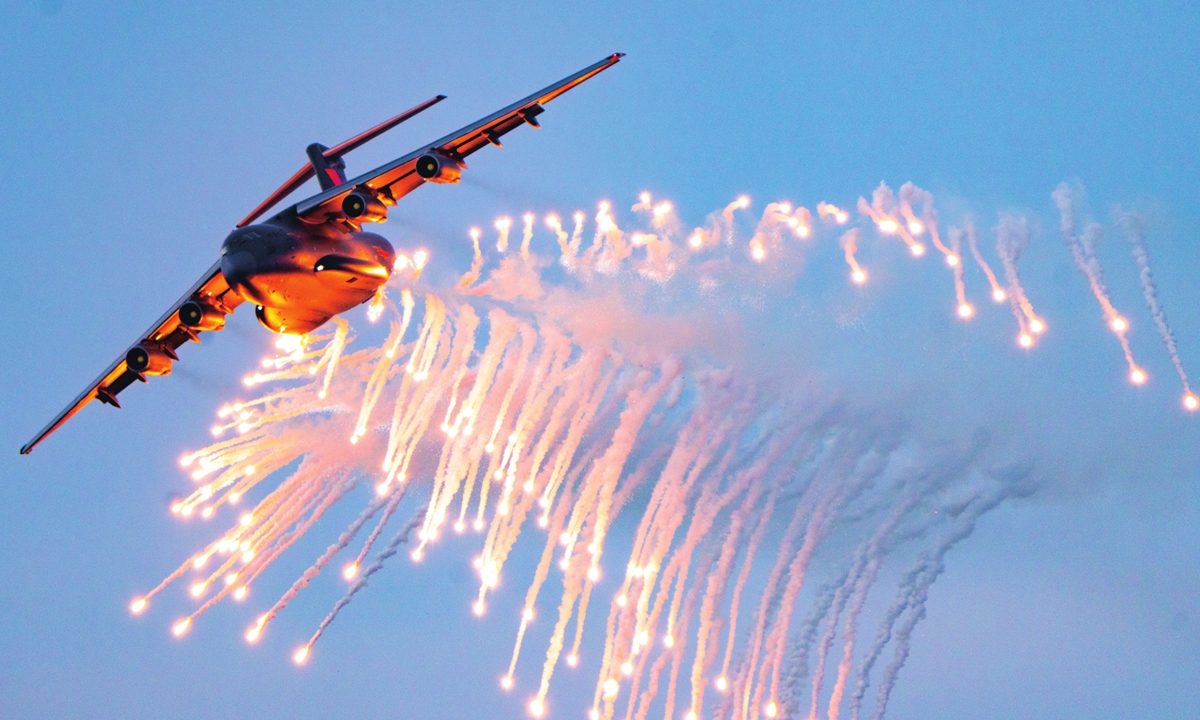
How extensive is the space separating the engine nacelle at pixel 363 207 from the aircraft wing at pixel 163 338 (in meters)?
4.33

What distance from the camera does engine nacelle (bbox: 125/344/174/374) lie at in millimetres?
27172

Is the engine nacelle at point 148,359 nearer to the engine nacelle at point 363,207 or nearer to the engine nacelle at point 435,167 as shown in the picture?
the engine nacelle at point 363,207

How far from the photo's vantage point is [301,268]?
24.1 m

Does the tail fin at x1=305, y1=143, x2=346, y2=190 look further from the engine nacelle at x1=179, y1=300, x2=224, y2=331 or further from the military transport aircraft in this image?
the engine nacelle at x1=179, y1=300, x2=224, y2=331

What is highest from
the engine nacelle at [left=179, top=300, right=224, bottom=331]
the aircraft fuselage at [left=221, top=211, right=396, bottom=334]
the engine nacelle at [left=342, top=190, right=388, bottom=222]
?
the engine nacelle at [left=342, top=190, right=388, bottom=222]

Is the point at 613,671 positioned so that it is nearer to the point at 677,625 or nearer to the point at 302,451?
the point at 677,625

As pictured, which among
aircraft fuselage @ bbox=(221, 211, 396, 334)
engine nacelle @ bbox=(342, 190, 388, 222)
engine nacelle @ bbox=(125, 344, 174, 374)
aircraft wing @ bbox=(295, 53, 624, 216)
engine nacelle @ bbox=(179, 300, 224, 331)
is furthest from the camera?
engine nacelle @ bbox=(125, 344, 174, 374)

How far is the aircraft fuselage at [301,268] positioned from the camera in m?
23.7

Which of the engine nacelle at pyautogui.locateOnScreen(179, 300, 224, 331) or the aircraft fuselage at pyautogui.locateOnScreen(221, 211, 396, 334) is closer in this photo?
the aircraft fuselage at pyautogui.locateOnScreen(221, 211, 396, 334)

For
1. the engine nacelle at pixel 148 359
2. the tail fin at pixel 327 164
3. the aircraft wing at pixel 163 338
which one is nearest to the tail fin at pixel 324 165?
the tail fin at pixel 327 164

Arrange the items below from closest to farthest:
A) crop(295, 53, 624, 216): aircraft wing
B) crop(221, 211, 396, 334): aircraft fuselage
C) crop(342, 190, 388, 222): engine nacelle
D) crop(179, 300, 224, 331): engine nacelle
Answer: crop(221, 211, 396, 334): aircraft fuselage < crop(342, 190, 388, 222): engine nacelle < crop(295, 53, 624, 216): aircraft wing < crop(179, 300, 224, 331): engine nacelle

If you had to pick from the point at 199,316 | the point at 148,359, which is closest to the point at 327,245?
the point at 199,316

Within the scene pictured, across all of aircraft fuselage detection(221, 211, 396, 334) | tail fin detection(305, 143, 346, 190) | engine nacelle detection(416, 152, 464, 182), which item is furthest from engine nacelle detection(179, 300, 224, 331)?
engine nacelle detection(416, 152, 464, 182)

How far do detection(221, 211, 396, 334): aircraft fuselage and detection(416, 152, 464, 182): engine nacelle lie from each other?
2.74m
